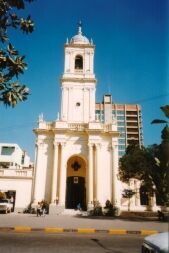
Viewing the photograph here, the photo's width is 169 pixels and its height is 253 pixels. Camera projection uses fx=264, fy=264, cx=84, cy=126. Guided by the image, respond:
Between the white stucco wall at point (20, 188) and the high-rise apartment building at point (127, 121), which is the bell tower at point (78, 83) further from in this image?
the high-rise apartment building at point (127, 121)

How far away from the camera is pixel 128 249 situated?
26.7ft

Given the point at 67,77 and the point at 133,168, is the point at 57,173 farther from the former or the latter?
the point at 67,77

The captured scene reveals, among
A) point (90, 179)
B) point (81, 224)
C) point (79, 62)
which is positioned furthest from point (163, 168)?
point (79, 62)

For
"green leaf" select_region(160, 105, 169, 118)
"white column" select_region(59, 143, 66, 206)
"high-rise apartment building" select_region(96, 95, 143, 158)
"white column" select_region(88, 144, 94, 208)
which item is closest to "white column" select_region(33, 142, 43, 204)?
"white column" select_region(59, 143, 66, 206)

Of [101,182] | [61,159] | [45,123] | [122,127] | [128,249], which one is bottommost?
[128,249]

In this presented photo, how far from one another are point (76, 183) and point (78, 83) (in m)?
13.1

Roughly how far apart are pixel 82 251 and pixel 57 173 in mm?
23039

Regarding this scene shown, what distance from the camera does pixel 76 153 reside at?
31844mm

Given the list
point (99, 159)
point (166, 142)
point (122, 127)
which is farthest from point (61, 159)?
point (122, 127)

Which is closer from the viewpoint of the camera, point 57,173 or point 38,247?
point 38,247

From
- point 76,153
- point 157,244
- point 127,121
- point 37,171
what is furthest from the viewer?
point 127,121

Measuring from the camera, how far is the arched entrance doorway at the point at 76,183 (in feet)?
105

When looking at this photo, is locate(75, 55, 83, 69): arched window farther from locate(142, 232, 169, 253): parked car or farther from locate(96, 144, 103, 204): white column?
locate(142, 232, 169, 253): parked car

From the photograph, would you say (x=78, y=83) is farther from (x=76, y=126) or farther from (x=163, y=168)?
(x=163, y=168)
